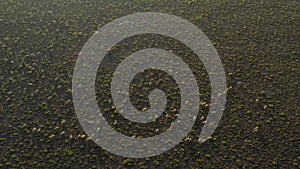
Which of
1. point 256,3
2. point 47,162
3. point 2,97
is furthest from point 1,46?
point 256,3

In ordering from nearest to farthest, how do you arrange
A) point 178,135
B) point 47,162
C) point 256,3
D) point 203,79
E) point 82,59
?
1. point 47,162
2. point 178,135
3. point 203,79
4. point 82,59
5. point 256,3

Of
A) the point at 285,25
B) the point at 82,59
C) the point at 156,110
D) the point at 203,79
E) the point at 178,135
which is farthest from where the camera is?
the point at 285,25

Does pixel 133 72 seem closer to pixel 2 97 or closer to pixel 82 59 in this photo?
pixel 82 59

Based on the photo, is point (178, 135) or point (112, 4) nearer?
point (178, 135)

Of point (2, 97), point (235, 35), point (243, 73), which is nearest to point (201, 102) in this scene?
point (243, 73)

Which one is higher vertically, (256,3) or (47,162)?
(256,3)

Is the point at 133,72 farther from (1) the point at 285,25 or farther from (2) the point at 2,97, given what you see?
(1) the point at 285,25
